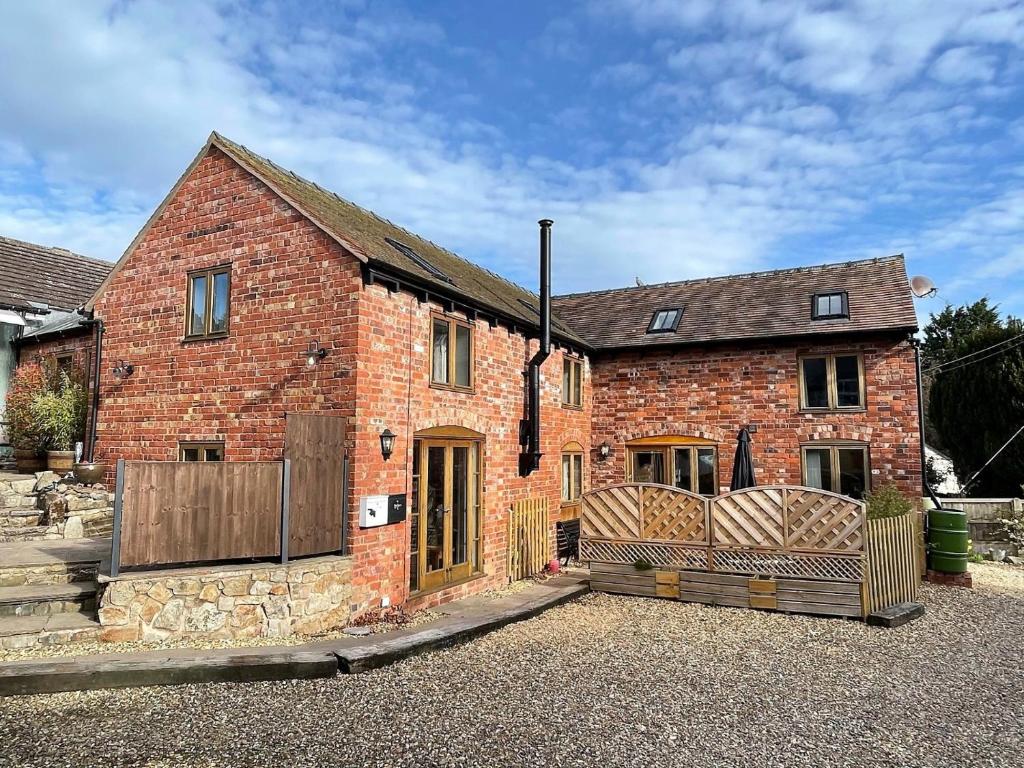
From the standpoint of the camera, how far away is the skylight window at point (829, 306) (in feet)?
48.2

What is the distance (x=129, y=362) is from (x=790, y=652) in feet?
34.8

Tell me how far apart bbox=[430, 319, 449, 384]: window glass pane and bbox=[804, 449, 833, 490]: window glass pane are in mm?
8422

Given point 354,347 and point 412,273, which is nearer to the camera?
point 354,347

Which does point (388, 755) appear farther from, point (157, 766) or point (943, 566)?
point (943, 566)

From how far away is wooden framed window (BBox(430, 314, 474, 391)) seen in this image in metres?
10.4

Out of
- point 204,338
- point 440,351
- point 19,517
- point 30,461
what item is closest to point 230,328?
point 204,338

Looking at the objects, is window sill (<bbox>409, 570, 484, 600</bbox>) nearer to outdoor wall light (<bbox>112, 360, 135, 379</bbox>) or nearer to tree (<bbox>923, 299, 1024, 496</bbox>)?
outdoor wall light (<bbox>112, 360, 135, 379</bbox>)

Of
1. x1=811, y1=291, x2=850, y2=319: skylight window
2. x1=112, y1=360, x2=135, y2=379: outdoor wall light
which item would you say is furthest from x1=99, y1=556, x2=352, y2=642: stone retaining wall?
x1=811, y1=291, x2=850, y2=319: skylight window

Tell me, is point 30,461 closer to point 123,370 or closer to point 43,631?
point 123,370

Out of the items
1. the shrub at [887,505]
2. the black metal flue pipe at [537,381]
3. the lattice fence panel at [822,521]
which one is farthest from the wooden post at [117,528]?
the shrub at [887,505]

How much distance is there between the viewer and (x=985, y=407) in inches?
859

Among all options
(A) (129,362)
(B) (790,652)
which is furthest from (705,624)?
(A) (129,362)

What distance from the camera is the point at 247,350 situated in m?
9.70

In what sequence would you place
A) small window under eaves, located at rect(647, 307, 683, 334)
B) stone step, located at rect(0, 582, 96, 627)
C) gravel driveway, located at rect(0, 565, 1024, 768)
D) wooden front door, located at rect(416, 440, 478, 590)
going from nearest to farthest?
gravel driveway, located at rect(0, 565, 1024, 768) < stone step, located at rect(0, 582, 96, 627) < wooden front door, located at rect(416, 440, 478, 590) < small window under eaves, located at rect(647, 307, 683, 334)
